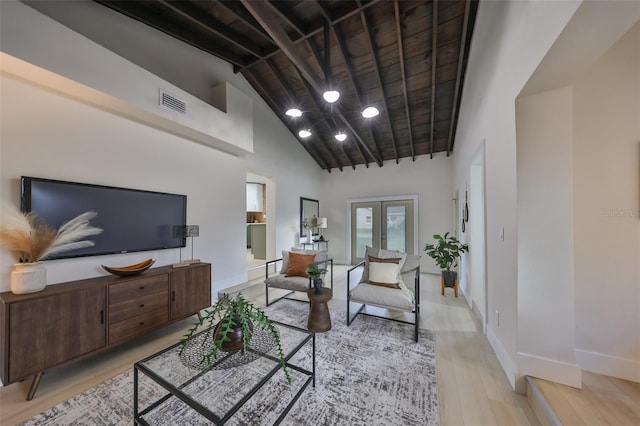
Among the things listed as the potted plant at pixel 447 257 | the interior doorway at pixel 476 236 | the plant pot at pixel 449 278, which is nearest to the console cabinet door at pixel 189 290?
the potted plant at pixel 447 257

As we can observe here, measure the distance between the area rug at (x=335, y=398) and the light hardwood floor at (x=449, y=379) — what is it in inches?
4.4

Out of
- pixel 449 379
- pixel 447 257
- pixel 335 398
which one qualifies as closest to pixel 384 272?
pixel 449 379

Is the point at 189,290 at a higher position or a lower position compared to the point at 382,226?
lower

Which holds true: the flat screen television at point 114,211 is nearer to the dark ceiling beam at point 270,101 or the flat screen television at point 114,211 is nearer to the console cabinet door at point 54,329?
the console cabinet door at point 54,329

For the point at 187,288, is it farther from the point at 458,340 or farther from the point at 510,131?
the point at 510,131

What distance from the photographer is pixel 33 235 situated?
184 centimetres

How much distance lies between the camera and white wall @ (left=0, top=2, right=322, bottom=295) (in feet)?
6.30

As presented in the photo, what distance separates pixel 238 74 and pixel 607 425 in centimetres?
597

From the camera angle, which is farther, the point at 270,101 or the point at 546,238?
the point at 270,101

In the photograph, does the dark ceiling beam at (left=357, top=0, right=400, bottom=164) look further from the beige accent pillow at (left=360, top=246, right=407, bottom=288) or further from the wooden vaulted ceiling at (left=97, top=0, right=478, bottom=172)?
the beige accent pillow at (left=360, top=246, right=407, bottom=288)

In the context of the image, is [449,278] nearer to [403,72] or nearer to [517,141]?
[517,141]

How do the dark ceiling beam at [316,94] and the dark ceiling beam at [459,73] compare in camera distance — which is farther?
the dark ceiling beam at [316,94]

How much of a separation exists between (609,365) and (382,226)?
196 inches

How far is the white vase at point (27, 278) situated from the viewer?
5.76 ft
